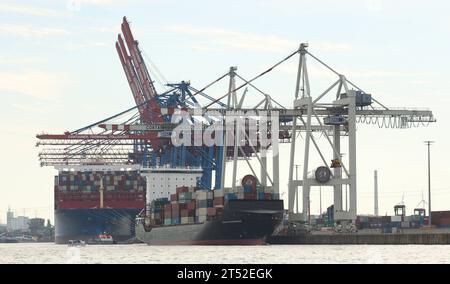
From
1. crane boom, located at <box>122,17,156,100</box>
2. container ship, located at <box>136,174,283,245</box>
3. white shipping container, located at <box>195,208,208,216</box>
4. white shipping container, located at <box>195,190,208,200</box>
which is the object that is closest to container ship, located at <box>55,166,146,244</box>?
A: crane boom, located at <box>122,17,156,100</box>

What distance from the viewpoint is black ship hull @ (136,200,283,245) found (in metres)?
103

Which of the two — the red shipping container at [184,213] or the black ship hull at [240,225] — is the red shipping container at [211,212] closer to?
the black ship hull at [240,225]

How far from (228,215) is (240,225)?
1.85m

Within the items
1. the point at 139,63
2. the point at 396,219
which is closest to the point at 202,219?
the point at 396,219

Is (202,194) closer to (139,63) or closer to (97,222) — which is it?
(97,222)

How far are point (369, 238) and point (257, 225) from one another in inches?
432

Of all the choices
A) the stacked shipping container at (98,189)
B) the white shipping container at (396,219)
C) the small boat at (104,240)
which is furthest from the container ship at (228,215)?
the stacked shipping container at (98,189)

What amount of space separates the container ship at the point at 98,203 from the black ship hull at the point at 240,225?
46349mm

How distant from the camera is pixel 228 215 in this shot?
337ft

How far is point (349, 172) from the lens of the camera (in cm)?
11019

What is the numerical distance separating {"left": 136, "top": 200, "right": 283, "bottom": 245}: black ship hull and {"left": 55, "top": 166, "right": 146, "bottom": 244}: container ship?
152 ft

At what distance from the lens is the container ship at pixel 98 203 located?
15375 centimetres
